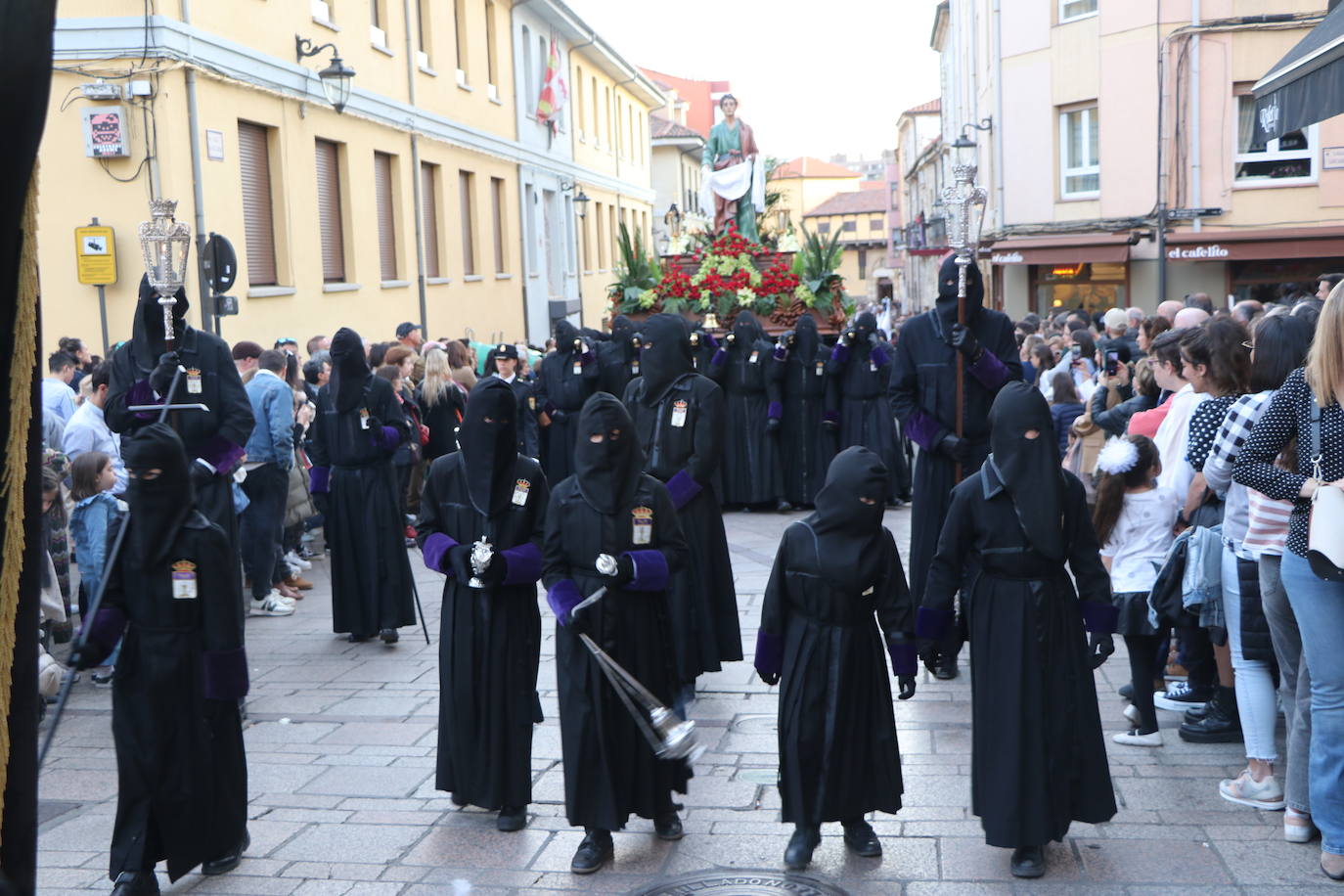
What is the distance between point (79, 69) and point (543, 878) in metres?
11.6

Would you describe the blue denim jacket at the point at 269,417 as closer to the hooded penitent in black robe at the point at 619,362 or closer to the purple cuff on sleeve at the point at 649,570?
the hooded penitent in black robe at the point at 619,362

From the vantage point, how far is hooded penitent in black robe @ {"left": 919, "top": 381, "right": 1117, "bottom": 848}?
509cm

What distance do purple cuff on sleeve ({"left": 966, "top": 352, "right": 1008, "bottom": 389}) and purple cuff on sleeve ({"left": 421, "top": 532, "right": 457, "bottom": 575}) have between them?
335 cm

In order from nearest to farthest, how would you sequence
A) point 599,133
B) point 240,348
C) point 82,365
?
point 240,348
point 82,365
point 599,133

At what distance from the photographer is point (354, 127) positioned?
764 inches

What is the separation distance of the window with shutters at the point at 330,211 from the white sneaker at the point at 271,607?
8.40 m

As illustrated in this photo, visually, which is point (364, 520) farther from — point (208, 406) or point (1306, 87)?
point (1306, 87)

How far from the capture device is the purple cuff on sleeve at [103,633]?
5082 millimetres

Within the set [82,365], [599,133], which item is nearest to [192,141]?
[82,365]

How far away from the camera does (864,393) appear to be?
1442cm

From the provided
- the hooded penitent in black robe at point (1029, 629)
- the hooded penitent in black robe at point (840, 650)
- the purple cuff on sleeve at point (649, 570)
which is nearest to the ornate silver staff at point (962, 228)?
the hooded penitent in black robe at point (1029, 629)

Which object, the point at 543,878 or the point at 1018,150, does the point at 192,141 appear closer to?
the point at 543,878

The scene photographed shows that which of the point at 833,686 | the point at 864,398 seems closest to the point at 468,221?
the point at 864,398

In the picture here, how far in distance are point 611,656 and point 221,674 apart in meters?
1.55
